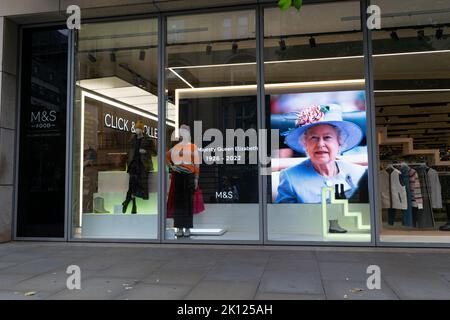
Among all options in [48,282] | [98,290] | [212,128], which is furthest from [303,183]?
[48,282]

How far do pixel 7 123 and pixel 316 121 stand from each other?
18.8ft

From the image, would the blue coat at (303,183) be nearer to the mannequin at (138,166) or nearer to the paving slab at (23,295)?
the mannequin at (138,166)

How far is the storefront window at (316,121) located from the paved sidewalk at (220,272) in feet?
2.38

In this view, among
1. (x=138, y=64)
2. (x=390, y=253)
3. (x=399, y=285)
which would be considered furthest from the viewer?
(x=138, y=64)

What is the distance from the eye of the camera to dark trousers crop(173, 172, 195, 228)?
852cm

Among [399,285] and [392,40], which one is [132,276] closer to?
[399,285]

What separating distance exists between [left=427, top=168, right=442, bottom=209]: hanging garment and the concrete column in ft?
27.0

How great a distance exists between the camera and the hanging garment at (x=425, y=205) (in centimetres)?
925

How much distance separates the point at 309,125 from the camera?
841cm

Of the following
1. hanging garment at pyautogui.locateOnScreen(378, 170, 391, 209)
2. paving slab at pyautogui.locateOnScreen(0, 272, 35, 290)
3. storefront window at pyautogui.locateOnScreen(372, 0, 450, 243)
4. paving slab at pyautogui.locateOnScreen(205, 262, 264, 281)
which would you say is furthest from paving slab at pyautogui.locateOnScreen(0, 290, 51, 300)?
hanging garment at pyautogui.locateOnScreen(378, 170, 391, 209)

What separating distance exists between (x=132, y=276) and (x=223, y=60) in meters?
4.66

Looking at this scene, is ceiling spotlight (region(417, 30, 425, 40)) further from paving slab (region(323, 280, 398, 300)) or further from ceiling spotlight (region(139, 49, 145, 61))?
paving slab (region(323, 280, 398, 300))

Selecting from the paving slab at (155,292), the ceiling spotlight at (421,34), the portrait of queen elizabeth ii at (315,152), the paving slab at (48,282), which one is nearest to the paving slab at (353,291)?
the paving slab at (155,292)

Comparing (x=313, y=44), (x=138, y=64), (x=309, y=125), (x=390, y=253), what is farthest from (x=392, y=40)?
(x=138, y=64)
